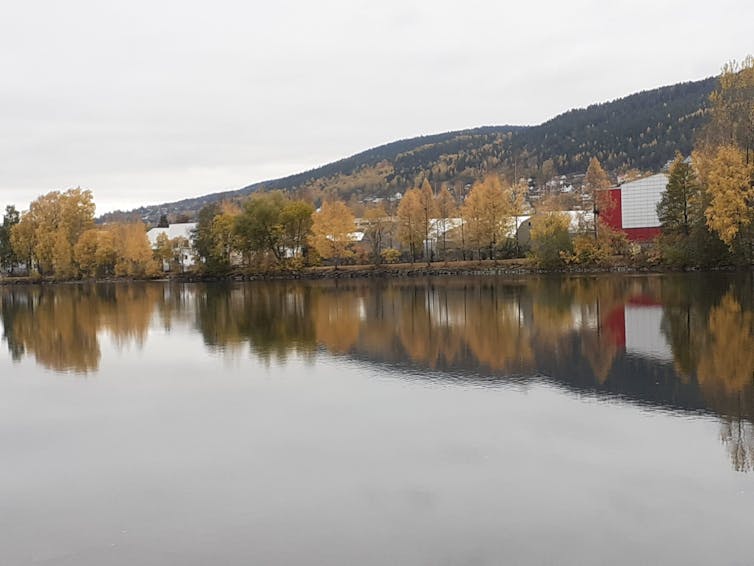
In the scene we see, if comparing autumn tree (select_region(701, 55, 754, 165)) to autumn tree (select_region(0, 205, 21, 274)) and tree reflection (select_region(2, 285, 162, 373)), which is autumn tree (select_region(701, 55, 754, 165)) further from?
autumn tree (select_region(0, 205, 21, 274))

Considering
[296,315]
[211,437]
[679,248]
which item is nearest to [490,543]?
[211,437]

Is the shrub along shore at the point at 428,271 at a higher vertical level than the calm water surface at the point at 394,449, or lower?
higher

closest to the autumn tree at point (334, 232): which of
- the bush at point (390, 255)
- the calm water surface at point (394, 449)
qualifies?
the bush at point (390, 255)

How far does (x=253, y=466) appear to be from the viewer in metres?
9.68

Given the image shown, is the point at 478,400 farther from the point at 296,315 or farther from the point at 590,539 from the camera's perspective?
the point at 296,315

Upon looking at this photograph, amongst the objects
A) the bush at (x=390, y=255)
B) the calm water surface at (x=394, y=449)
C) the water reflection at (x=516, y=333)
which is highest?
the bush at (x=390, y=255)

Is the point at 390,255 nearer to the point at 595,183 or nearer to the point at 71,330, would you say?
the point at 595,183

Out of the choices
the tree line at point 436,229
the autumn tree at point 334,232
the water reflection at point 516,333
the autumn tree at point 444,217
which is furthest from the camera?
the autumn tree at point 334,232

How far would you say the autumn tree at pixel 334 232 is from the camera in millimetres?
72125

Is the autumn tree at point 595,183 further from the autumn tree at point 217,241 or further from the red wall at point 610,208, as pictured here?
the autumn tree at point 217,241

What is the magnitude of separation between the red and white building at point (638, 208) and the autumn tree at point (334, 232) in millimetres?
26458

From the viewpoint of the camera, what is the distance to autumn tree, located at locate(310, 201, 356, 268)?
72.1m

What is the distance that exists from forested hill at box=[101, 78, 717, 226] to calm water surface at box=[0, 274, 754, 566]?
110248 millimetres

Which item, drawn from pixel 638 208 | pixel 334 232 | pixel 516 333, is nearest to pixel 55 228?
pixel 334 232
